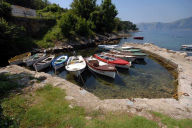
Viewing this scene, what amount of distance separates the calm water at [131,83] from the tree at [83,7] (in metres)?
44.5

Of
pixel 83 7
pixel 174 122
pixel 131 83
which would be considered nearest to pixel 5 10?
pixel 131 83

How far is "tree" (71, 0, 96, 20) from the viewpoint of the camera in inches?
1898

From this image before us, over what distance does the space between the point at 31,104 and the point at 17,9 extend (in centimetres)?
4335

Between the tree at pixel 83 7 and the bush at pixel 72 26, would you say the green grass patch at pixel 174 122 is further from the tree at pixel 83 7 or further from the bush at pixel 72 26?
the tree at pixel 83 7

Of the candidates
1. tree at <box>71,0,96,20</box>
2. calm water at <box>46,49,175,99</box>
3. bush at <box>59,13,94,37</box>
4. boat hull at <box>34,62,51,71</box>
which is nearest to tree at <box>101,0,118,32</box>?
tree at <box>71,0,96,20</box>

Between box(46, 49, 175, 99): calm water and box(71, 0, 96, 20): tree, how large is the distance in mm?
44458

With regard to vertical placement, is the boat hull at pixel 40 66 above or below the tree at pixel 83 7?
below

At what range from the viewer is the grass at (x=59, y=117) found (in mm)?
4906

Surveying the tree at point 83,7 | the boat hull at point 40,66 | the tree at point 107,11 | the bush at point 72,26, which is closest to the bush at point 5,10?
the bush at point 72,26

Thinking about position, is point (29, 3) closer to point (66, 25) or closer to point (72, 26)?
point (72, 26)

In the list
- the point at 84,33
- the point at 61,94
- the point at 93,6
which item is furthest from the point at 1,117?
the point at 93,6

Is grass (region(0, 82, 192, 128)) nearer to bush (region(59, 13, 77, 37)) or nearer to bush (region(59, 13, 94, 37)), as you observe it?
bush (region(59, 13, 77, 37))

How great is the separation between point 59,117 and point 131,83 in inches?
385

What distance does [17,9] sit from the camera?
111 feet
